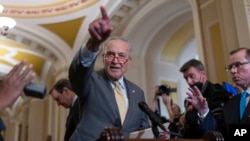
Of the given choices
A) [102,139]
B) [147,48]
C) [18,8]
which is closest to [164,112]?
[147,48]

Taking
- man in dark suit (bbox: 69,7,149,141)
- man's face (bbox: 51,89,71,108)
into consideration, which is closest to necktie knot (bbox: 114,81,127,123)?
man in dark suit (bbox: 69,7,149,141)

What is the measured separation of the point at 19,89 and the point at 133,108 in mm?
875

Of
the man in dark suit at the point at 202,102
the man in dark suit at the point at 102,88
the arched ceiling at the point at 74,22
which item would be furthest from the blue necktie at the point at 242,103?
the arched ceiling at the point at 74,22

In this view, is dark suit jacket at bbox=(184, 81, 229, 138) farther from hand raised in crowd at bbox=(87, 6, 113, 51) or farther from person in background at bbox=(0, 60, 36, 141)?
person in background at bbox=(0, 60, 36, 141)

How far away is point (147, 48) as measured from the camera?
849 centimetres

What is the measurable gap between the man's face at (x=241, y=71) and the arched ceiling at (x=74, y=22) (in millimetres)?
4626

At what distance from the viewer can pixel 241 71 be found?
2.54m

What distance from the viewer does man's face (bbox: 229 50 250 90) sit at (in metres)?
2.53

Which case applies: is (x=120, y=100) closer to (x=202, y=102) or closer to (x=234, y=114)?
(x=202, y=102)

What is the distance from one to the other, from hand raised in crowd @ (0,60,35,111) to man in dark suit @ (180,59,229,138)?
1083 millimetres

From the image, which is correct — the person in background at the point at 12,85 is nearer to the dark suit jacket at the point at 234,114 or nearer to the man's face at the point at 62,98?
the dark suit jacket at the point at 234,114

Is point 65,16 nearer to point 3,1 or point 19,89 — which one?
point 3,1

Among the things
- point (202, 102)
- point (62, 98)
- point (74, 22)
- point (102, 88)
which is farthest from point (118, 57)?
point (74, 22)

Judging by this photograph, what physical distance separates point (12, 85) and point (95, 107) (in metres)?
0.70
